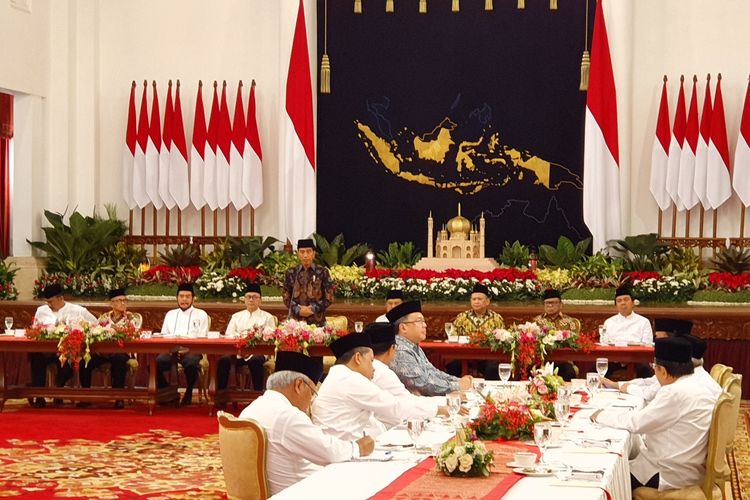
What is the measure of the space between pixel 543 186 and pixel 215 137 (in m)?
5.32

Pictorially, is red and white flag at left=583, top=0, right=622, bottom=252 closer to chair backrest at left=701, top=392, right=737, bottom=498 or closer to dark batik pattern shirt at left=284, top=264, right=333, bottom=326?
dark batik pattern shirt at left=284, top=264, right=333, bottom=326

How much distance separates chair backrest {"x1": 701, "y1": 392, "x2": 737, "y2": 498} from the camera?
19.5ft

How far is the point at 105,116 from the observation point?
18516 mm

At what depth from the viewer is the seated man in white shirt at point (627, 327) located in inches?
445

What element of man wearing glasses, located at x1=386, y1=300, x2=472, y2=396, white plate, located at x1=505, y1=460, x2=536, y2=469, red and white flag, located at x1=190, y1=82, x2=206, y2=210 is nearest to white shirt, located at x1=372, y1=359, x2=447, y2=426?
man wearing glasses, located at x1=386, y1=300, x2=472, y2=396

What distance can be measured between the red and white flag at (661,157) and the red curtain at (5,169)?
986cm

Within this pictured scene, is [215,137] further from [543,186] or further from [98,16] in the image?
[543,186]

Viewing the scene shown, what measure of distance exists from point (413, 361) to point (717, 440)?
2.91m

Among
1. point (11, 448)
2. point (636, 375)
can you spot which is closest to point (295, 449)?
point (11, 448)

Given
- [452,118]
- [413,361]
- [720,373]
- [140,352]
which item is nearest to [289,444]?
[413,361]

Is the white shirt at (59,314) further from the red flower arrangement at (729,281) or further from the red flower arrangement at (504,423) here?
the red flower arrangement at (729,281)

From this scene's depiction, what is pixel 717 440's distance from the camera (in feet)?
A: 19.5

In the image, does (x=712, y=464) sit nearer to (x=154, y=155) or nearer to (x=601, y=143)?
(x=601, y=143)

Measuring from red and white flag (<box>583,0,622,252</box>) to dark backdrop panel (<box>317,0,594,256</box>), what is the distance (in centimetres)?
94
